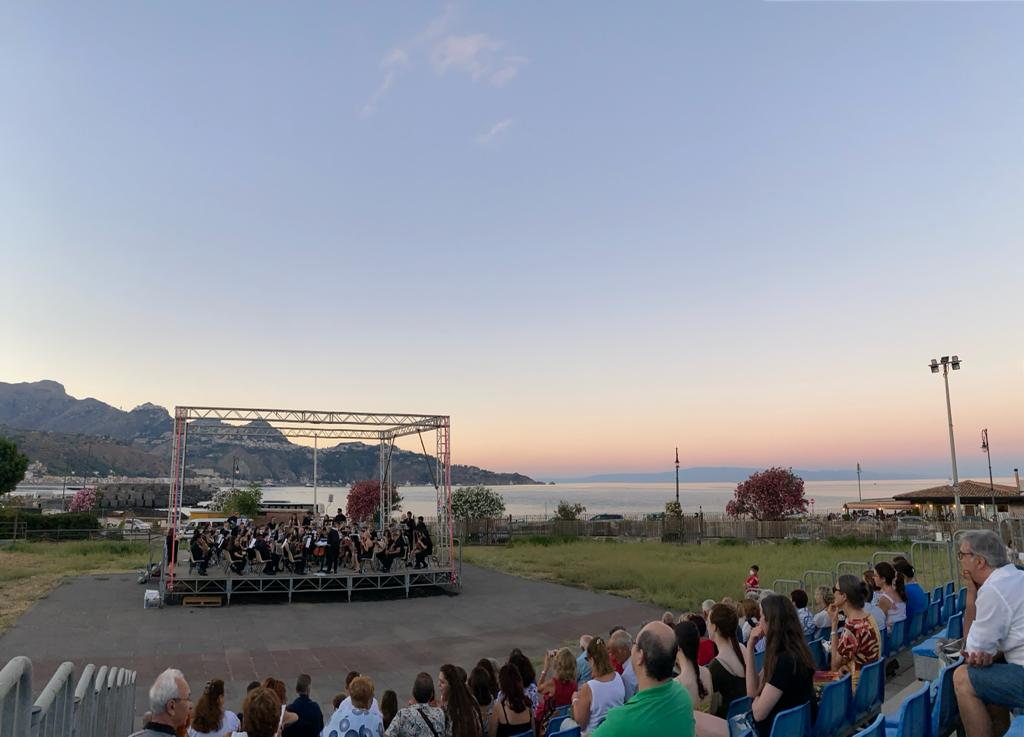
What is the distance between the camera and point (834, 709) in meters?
4.73

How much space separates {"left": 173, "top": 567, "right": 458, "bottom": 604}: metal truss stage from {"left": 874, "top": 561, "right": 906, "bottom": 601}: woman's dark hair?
459 inches

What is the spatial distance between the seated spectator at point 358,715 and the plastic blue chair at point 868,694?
3.57m

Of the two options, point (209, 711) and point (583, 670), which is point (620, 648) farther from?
point (209, 711)

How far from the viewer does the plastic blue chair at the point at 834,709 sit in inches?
178

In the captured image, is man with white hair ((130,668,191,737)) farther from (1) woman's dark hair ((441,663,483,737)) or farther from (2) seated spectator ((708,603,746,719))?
(2) seated spectator ((708,603,746,719))

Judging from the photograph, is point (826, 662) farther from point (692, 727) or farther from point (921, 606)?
point (692, 727)

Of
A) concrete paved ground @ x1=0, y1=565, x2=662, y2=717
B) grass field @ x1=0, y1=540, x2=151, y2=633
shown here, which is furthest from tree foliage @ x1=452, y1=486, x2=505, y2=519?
concrete paved ground @ x1=0, y1=565, x2=662, y2=717

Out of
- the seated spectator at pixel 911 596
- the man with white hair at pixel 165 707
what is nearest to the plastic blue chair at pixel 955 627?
the seated spectator at pixel 911 596


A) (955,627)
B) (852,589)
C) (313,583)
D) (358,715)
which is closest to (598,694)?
(358,715)

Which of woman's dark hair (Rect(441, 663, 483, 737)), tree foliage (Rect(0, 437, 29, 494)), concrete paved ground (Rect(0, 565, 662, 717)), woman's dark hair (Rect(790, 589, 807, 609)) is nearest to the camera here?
woman's dark hair (Rect(441, 663, 483, 737))

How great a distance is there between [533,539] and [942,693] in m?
30.4

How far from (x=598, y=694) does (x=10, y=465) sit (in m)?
50.1

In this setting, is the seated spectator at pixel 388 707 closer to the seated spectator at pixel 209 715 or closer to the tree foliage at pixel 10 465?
the seated spectator at pixel 209 715

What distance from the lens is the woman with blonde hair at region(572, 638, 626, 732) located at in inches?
178
